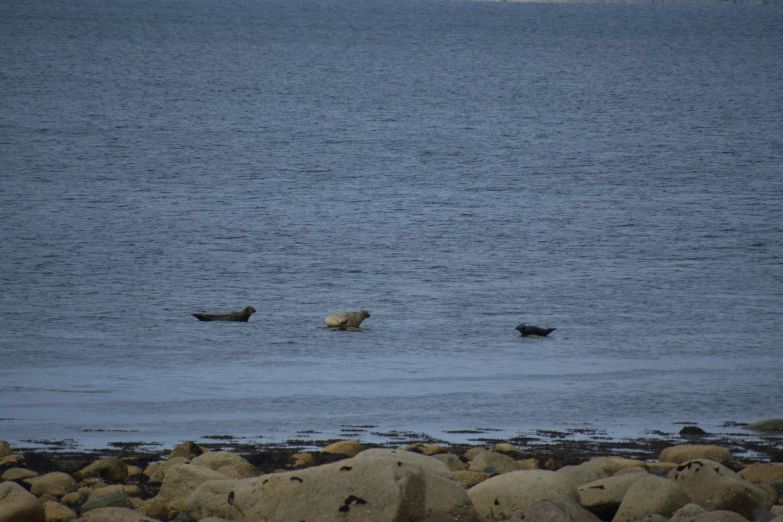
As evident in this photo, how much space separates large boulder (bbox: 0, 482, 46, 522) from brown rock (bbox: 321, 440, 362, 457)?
4185 mm

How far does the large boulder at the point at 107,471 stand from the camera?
40.4 ft

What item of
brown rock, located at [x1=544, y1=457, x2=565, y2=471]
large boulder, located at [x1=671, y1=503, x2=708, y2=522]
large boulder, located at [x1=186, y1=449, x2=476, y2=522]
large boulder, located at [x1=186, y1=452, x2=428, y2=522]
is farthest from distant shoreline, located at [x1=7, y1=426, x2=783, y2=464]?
large boulder, located at [x1=671, y1=503, x2=708, y2=522]

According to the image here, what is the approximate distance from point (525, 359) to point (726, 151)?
43.3 m

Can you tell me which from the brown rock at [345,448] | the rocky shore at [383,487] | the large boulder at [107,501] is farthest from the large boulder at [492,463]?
the large boulder at [107,501]

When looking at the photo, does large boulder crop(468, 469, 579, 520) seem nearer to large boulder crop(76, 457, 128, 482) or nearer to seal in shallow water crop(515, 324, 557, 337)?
large boulder crop(76, 457, 128, 482)

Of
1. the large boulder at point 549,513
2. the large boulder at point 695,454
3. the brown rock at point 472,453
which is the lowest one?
the large boulder at point 549,513

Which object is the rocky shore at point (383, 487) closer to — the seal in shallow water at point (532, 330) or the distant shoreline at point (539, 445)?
the distant shoreline at point (539, 445)

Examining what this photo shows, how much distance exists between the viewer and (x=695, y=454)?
43.9 ft

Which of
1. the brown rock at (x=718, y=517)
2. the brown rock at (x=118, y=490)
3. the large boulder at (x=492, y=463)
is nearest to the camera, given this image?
the brown rock at (x=718, y=517)

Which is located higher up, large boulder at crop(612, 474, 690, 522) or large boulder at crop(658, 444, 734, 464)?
large boulder at crop(658, 444, 734, 464)

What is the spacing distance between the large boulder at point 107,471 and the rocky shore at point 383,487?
0.04 feet

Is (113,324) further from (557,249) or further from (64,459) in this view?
(557,249)

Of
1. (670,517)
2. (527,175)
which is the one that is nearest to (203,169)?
(527,175)

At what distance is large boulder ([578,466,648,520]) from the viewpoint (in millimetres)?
10680
